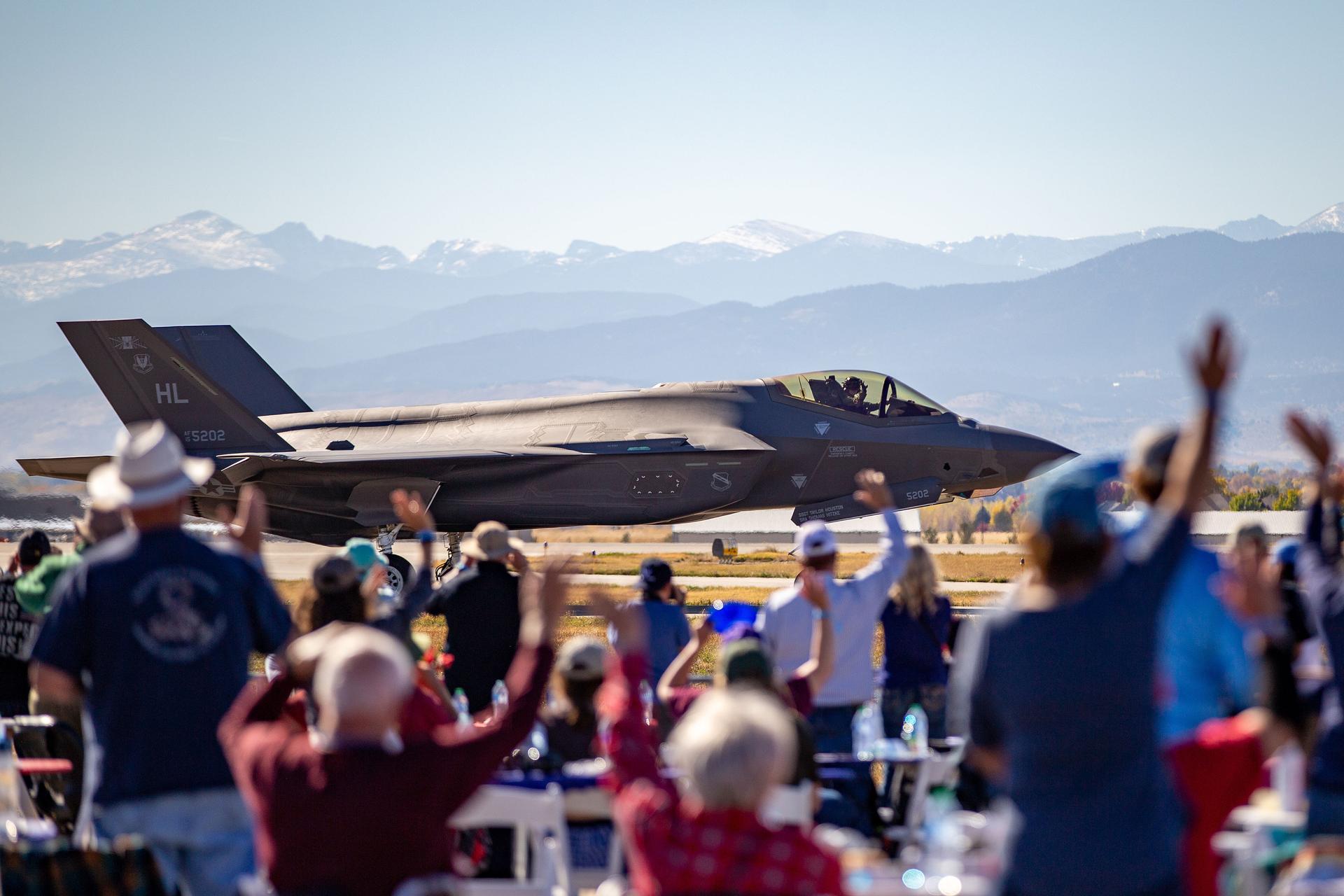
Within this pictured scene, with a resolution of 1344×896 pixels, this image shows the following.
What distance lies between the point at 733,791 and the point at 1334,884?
187cm

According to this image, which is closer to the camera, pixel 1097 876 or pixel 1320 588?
pixel 1097 876

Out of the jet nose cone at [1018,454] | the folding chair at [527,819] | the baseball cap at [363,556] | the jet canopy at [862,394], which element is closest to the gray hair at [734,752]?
the folding chair at [527,819]

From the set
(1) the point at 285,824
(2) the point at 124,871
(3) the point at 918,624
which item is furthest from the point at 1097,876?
(3) the point at 918,624

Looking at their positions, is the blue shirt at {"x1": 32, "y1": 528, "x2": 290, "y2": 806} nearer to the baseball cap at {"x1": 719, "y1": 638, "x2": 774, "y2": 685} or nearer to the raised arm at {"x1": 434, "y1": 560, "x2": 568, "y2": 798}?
the raised arm at {"x1": 434, "y1": 560, "x2": 568, "y2": 798}

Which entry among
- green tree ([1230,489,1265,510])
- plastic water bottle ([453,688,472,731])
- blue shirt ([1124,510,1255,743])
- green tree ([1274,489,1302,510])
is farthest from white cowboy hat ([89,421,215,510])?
green tree ([1274,489,1302,510])

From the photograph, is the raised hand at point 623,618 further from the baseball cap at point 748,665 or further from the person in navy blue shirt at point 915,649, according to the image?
the person in navy blue shirt at point 915,649

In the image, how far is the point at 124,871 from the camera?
14.7 feet

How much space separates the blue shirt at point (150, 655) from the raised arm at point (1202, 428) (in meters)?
3.13

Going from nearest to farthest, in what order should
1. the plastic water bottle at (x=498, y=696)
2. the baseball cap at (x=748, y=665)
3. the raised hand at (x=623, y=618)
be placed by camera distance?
the raised hand at (x=623, y=618) < the baseball cap at (x=748, y=665) < the plastic water bottle at (x=498, y=696)

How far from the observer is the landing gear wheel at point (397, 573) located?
19.8m

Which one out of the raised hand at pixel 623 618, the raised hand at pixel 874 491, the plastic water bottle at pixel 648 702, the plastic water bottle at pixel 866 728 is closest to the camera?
the raised hand at pixel 623 618

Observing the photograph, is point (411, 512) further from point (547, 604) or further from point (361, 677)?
point (361, 677)

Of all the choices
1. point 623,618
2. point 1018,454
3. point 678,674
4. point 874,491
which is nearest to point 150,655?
point 623,618

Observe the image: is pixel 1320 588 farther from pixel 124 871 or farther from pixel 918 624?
pixel 124 871
